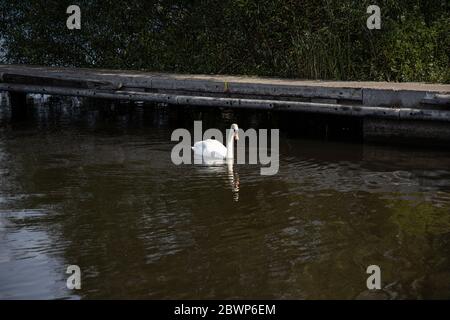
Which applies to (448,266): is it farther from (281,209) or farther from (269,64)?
(269,64)

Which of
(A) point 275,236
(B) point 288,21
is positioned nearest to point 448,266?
(A) point 275,236

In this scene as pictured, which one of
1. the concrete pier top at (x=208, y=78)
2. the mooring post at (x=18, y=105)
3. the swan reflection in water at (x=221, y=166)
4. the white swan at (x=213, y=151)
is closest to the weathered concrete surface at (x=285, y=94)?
the concrete pier top at (x=208, y=78)

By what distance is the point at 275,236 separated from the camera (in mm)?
8641

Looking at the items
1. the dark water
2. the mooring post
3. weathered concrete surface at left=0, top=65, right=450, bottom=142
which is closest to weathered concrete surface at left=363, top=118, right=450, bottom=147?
weathered concrete surface at left=0, top=65, right=450, bottom=142

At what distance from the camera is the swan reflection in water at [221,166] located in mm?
11578

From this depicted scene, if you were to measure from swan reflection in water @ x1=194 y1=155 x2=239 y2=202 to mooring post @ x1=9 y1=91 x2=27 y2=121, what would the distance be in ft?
22.6

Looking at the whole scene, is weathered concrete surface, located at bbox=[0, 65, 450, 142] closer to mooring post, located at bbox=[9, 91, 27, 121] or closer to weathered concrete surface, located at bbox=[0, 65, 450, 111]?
weathered concrete surface, located at bbox=[0, 65, 450, 111]

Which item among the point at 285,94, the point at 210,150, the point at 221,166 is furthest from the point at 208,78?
the point at 221,166

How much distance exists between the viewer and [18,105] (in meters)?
18.4

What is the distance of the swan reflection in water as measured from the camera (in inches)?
456

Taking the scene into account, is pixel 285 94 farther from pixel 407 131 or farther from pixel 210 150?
pixel 210 150
